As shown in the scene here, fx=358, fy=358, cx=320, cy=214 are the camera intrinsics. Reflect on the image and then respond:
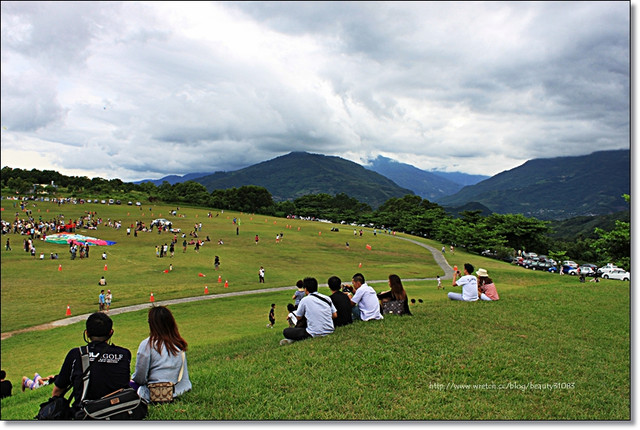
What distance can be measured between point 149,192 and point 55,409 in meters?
119

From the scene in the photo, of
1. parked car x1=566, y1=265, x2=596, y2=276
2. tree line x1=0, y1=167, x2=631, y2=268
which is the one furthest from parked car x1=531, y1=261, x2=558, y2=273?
parked car x1=566, y1=265, x2=596, y2=276

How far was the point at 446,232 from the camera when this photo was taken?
37.8 metres

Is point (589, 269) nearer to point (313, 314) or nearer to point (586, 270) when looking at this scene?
point (586, 270)

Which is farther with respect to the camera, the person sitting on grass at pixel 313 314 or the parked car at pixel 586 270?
the parked car at pixel 586 270

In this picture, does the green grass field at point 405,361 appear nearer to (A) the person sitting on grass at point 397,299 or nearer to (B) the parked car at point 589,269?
(A) the person sitting on grass at point 397,299

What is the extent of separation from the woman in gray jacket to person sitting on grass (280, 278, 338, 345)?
350cm

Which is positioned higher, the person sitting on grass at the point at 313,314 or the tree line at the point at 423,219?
the tree line at the point at 423,219

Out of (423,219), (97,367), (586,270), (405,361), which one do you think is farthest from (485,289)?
(423,219)

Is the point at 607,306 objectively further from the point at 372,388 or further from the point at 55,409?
the point at 55,409

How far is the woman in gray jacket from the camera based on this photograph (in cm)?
523

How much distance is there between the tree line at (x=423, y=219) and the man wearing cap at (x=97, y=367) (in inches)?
1055

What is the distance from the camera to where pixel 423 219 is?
151ft

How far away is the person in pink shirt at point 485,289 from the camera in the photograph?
1328 centimetres

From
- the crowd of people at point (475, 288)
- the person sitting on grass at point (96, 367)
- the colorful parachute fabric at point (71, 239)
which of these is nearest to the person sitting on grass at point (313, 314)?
the person sitting on grass at point (96, 367)
